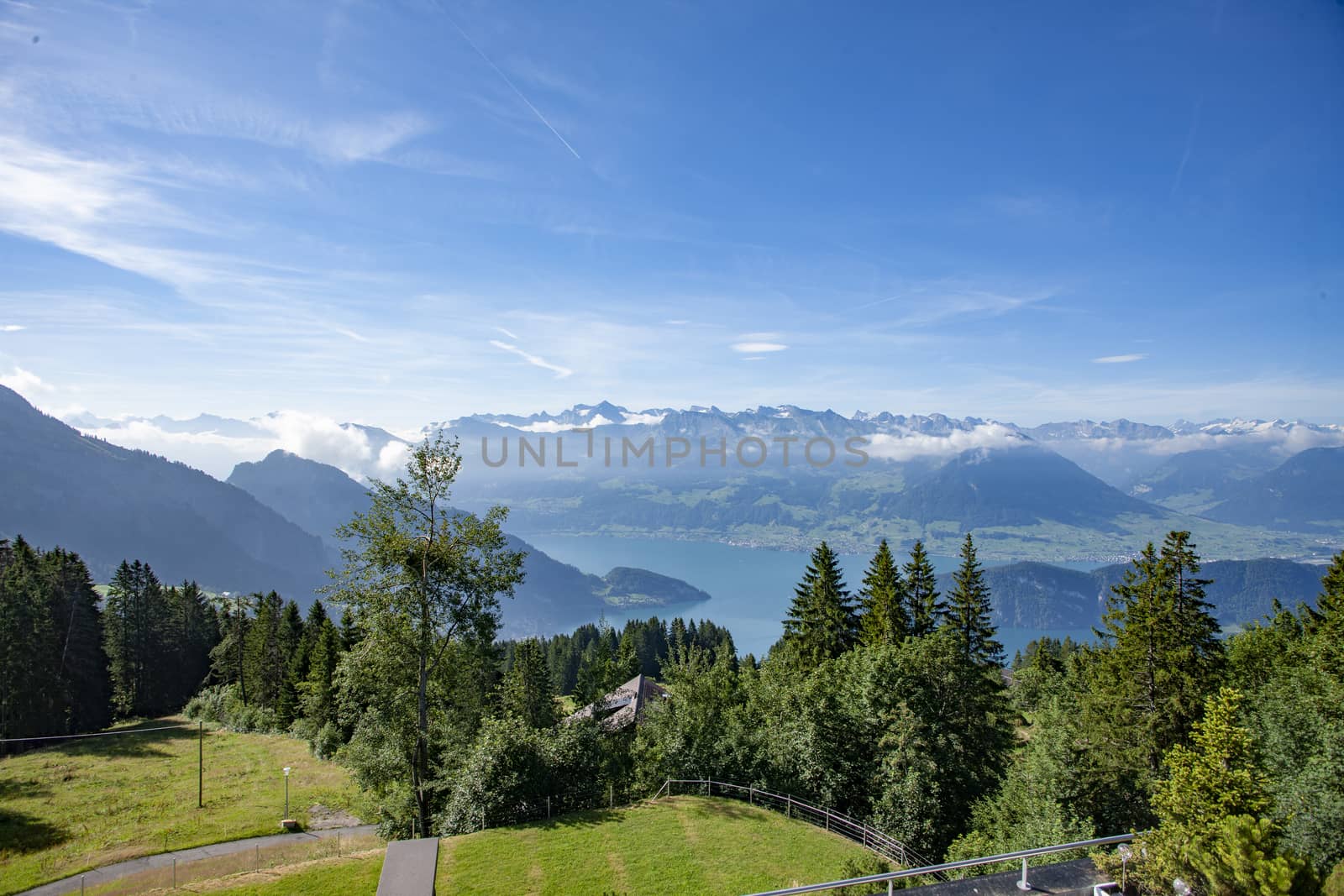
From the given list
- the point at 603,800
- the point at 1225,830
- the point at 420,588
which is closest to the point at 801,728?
the point at 603,800

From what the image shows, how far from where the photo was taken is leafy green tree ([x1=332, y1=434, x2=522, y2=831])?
20.2 m

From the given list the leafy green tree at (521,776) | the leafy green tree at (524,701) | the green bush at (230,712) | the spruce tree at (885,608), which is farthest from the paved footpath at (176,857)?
the green bush at (230,712)

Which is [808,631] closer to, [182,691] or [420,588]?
[420,588]

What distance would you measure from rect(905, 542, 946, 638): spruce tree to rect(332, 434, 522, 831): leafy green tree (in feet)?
72.8

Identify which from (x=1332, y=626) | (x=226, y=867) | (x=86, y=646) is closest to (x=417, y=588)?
(x=226, y=867)

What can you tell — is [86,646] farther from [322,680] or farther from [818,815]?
[818,815]

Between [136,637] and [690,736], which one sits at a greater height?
[690,736]

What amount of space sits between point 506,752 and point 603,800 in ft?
13.1

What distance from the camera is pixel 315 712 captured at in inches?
1700

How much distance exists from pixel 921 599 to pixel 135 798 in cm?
4201

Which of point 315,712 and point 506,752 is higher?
point 506,752

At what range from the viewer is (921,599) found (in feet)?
111

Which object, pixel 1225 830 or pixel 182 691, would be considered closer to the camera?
pixel 1225 830

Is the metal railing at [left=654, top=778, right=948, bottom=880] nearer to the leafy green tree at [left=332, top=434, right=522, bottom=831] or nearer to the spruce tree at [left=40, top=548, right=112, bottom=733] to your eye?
the leafy green tree at [left=332, top=434, right=522, bottom=831]
